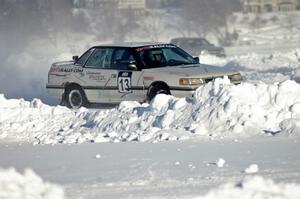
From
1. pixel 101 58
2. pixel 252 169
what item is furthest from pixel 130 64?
pixel 252 169

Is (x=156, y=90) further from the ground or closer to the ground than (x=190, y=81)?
closer to the ground

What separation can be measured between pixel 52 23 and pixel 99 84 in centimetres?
5141

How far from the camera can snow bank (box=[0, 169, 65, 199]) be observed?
24.9ft

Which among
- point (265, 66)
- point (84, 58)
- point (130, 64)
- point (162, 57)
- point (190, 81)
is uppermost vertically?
point (265, 66)

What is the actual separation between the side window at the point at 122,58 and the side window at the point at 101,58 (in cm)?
13

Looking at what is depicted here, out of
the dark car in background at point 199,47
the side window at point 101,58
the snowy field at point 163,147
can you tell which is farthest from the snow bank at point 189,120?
the dark car in background at point 199,47

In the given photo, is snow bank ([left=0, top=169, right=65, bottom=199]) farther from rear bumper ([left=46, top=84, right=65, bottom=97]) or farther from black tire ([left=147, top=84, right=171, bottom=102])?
rear bumper ([left=46, top=84, right=65, bottom=97])

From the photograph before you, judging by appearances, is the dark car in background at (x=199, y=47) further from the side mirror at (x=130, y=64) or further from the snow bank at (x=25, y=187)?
the snow bank at (x=25, y=187)

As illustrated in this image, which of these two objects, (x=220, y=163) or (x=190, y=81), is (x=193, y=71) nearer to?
(x=190, y=81)

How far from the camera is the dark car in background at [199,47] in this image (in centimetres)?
3809

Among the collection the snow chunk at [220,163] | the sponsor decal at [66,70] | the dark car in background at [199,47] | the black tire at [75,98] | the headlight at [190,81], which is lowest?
the snow chunk at [220,163]

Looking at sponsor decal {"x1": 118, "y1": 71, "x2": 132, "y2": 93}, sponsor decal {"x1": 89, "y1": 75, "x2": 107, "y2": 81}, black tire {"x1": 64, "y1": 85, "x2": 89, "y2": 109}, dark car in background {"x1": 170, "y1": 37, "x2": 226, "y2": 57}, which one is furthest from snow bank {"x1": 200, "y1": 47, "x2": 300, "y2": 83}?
sponsor decal {"x1": 118, "y1": 71, "x2": 132, "y2": 93}

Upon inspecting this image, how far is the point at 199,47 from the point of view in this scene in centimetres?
4028

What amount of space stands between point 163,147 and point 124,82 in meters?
4.46
